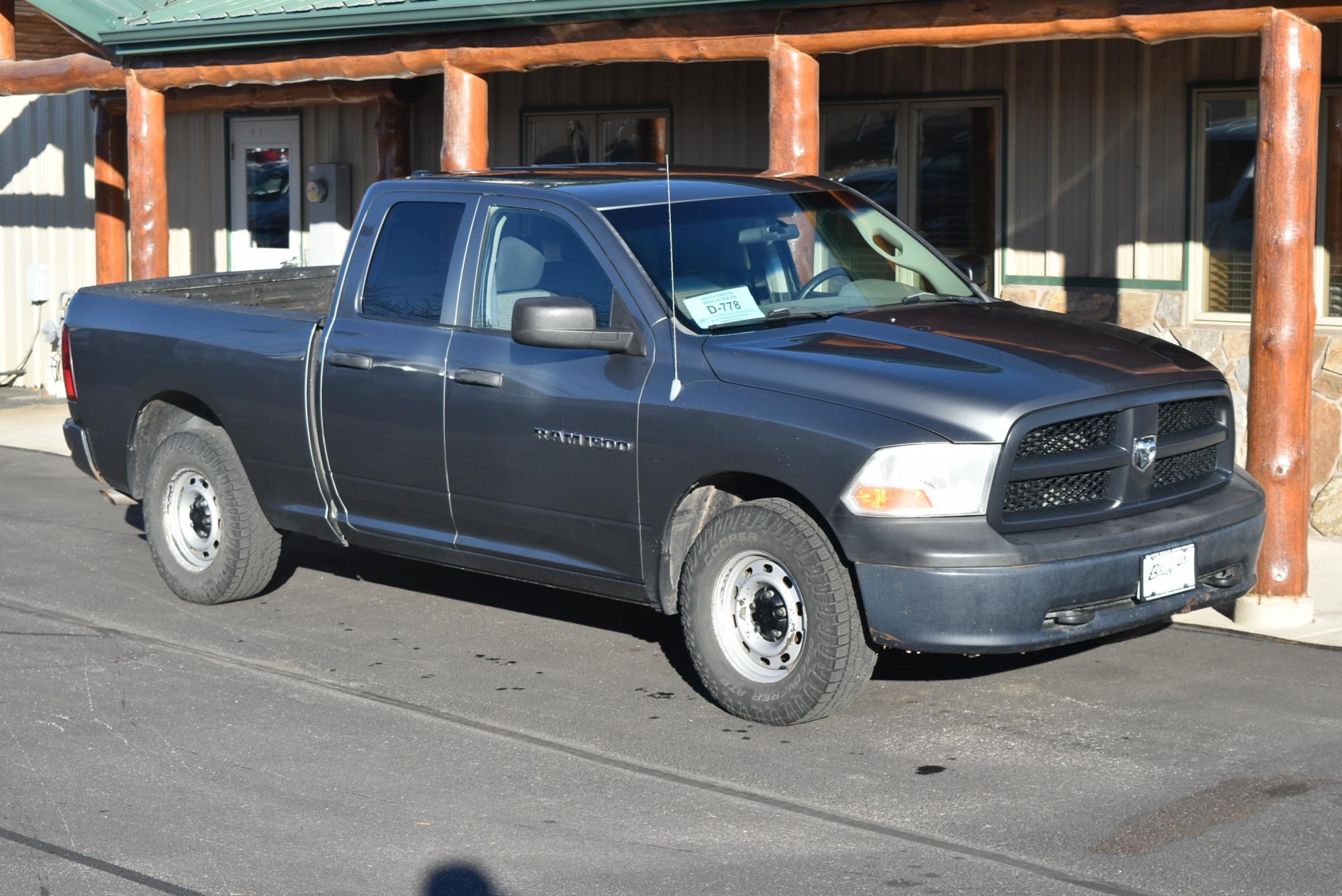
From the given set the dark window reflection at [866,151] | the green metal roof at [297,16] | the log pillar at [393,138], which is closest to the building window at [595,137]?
the log pillar at [393,138]

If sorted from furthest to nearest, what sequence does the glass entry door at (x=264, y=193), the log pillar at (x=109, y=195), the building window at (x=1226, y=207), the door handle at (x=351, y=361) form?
1. the log pillar at (x=109, y=195)
2. the glass entry door at (x=264, y=193)
3. the building window at (x=1226, y=207)
4. the door handle at (x=351, y=361)

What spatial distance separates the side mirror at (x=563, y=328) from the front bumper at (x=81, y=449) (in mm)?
3296

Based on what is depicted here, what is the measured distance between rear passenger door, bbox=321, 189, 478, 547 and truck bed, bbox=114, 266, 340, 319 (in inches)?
53.0

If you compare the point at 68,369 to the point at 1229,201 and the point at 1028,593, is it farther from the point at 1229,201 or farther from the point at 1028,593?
the point at 1229,201

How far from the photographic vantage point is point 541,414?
22.8 ft

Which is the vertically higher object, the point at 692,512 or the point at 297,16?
the point at 297,16

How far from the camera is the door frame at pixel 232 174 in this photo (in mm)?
16219

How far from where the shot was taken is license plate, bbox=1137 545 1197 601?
6.21 metres

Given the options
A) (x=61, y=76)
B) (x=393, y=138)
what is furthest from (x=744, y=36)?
(x=61, y=76)

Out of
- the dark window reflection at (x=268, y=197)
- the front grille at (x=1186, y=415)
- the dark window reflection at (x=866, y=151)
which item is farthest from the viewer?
the dark window reflection at (x=268, y=197)

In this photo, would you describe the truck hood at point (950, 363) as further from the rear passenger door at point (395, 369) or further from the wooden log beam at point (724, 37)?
the wooden log beam at point (724, 37)

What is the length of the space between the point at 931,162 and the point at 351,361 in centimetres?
574

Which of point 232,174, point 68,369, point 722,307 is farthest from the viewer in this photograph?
point 232,174

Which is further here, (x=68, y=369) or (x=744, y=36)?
(x=744, y=36)
